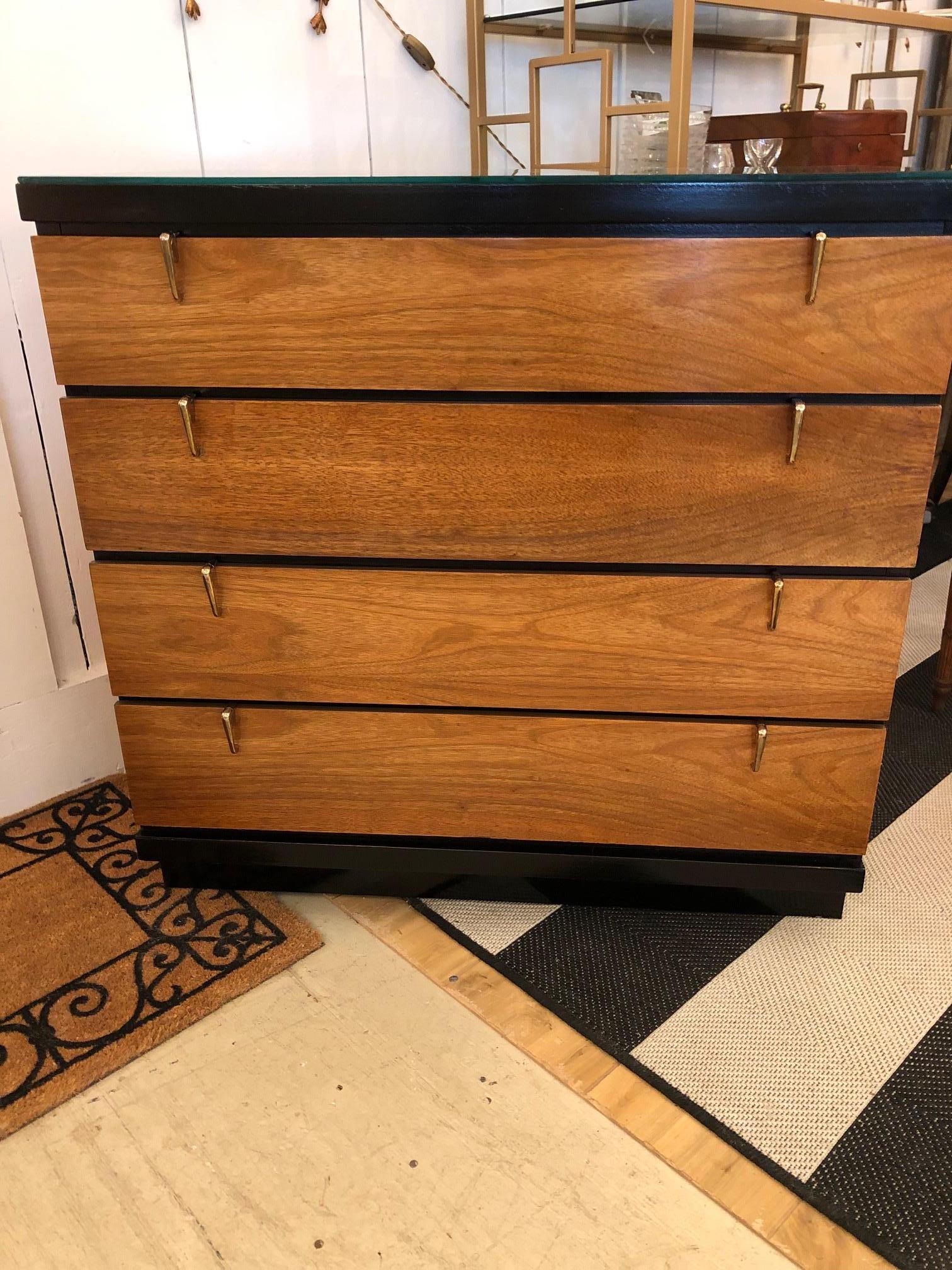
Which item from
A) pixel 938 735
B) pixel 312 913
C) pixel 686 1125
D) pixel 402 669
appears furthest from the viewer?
pixel 938 735

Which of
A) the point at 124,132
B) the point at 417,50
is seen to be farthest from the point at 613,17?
the point at 124,132

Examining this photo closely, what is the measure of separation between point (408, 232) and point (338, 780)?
581 millimetres

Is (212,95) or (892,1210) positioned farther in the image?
(212,95)

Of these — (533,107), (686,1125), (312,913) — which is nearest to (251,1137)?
(312,913)

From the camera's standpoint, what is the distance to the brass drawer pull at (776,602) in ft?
3.07

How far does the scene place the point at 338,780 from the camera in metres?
1.08

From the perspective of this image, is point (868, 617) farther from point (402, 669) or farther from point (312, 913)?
point (312, 913)

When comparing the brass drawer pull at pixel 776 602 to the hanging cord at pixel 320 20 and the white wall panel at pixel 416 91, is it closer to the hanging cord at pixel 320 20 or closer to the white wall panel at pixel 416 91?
the white wall panel at pixel 416 91

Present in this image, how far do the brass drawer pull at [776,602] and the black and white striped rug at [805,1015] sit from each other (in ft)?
1.31

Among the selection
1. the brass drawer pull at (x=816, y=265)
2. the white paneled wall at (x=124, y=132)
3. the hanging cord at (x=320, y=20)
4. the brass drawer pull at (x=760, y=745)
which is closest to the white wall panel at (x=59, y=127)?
the white paneled wall at (x=124, y=132)

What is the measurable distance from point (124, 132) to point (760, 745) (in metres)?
1.05

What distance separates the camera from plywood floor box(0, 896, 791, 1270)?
79 cm

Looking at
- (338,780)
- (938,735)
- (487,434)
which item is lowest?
(938,735)

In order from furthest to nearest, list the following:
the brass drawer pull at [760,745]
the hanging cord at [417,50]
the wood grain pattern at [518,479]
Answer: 1. the hanging cord at [417,50]
2. the brass drawer pull at [760,745]
3. the wood grain pattern at [518,479]
